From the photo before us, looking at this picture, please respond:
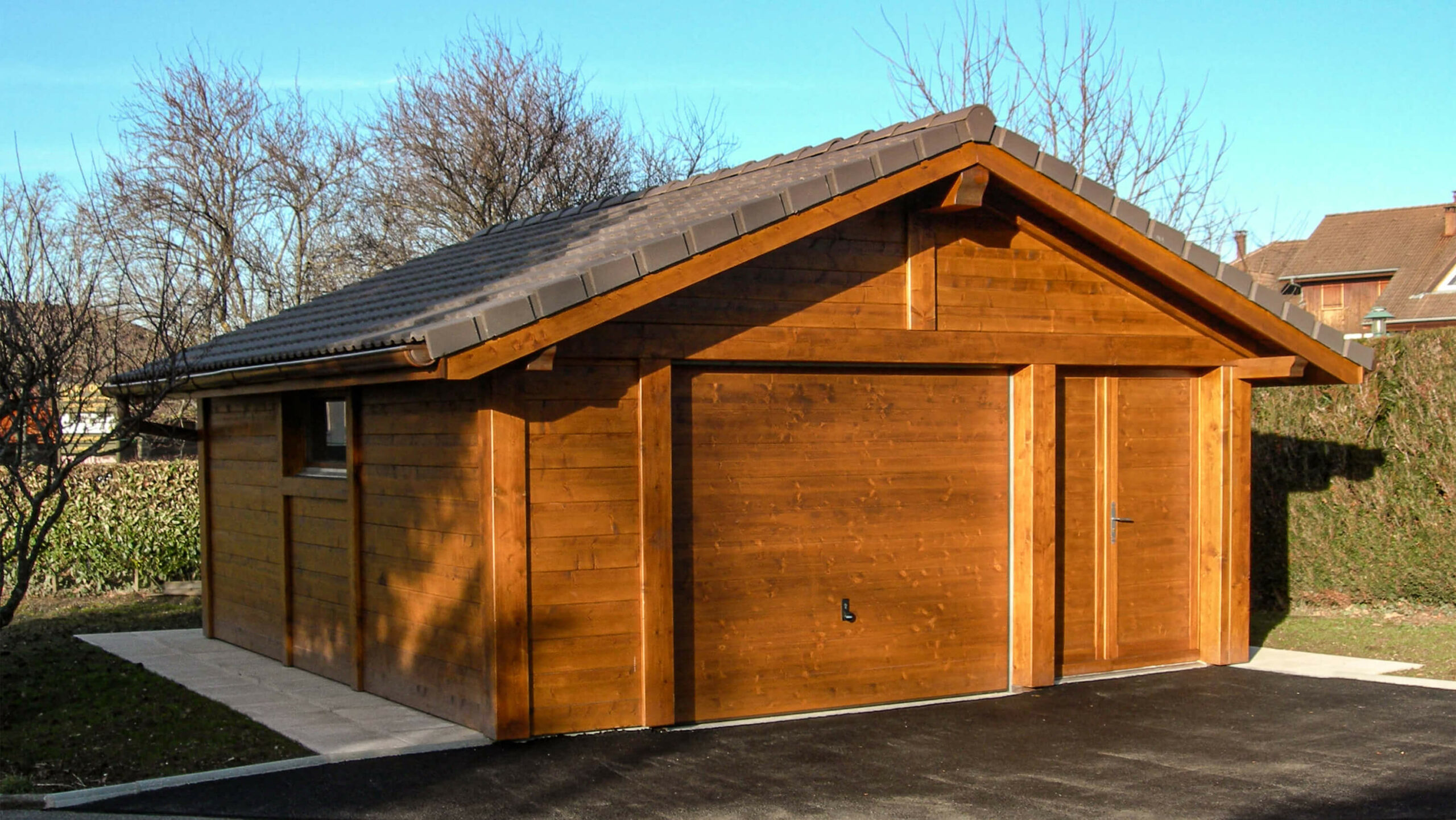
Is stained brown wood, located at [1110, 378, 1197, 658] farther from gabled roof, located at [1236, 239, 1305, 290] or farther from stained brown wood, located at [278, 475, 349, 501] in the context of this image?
gabled roof, located at [1236, 239, 1305, 290]

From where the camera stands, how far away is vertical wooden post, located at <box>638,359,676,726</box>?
312 inches

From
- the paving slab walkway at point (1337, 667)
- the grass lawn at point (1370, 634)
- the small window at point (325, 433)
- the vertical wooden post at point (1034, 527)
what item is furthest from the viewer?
the grass lawn at point (1370, 634)

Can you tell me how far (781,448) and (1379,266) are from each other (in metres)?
41.1

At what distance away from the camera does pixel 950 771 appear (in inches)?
279

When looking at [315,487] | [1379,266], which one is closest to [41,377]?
[315,487]

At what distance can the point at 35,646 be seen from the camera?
11.3 meters

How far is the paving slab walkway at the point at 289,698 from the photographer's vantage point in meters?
7.67

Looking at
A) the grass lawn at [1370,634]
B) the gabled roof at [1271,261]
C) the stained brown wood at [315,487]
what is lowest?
the grass lawn at [1370,634]

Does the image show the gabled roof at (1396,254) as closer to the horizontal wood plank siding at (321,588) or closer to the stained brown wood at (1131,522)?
the stained brown wood at (1131,522)

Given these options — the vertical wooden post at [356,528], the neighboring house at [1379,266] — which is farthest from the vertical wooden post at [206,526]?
the neighboring house at [1379,266]

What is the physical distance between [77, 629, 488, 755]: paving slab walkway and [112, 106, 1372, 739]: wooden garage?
0.57 feet

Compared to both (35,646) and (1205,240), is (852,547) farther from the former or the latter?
(1205,240)

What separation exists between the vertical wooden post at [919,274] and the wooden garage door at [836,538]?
0.42 metres

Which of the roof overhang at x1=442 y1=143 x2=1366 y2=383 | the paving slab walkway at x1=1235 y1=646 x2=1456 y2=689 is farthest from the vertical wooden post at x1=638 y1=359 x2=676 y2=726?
the paving slab walkway at x1=1235 y1=646 x2=1456 y2=689
